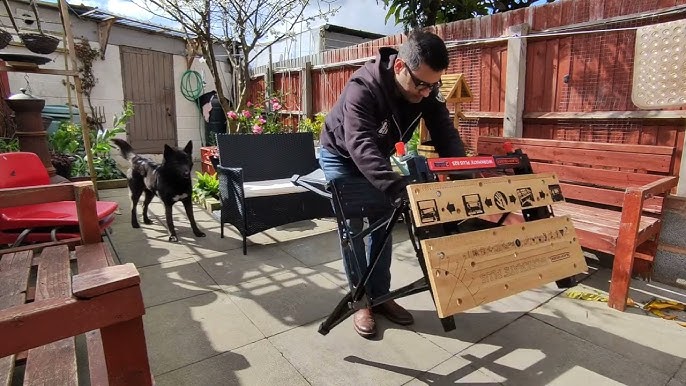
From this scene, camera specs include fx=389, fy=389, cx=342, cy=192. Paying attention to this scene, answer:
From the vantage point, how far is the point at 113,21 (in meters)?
8.01

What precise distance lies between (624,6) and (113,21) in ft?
28.7

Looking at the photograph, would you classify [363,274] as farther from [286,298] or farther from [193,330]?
[193,330]

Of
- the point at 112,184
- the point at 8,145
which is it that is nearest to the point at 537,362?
the point at 112,184

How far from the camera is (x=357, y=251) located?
2229mm

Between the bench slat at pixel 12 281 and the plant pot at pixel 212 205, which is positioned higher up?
the bench slat at pixel 12 281

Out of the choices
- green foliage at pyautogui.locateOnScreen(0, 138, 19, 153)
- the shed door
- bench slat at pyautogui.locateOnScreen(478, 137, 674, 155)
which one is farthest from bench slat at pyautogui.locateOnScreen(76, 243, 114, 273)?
the shed door

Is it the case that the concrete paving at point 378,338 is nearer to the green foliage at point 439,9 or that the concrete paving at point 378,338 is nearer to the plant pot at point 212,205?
the plant pot at point 212,205

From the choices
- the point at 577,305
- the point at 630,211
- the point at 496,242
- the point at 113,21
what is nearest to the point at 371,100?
the point at 496,242

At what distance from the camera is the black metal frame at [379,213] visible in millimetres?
1603

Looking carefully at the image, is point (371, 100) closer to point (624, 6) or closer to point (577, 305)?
point (577, 305)

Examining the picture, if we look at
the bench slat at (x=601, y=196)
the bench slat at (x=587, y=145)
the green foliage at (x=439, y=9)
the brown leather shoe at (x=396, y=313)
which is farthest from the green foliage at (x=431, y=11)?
the brown leather shoe at (x=396, y=313)

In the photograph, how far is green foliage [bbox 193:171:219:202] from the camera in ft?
17.8

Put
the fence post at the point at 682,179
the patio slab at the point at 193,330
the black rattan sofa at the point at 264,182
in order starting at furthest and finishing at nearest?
the black rattan sofa at the point at 264,182
the fence post at the point at 682,179
the patio slab at the point at 193,330

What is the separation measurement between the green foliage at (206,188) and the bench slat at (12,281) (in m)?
3.20
